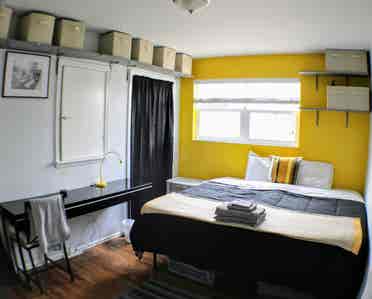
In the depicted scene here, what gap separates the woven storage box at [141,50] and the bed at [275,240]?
5.33ft

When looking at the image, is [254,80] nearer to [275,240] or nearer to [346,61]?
[346,61]

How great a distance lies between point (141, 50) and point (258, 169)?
2082 millimetres

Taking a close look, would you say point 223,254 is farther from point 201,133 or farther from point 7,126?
point 201,133

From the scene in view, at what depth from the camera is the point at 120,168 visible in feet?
13.2

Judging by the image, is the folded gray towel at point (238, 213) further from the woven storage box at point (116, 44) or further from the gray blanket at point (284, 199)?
the woven storage box at point (116, 44)

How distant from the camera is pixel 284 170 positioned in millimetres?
4051

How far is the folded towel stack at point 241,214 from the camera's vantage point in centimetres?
253

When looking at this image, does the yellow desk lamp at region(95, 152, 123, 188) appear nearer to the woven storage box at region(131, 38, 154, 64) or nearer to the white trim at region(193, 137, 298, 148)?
the woven storage box at region(131, 38, 154, 64)

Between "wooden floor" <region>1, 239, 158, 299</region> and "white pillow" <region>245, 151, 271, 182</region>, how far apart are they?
1691 mm

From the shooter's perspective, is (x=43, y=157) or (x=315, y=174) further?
(x=315, y=174)

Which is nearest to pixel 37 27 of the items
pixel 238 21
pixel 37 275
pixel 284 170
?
pixel 238 21

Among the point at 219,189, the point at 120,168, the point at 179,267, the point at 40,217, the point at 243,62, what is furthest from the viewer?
the point at 243,62

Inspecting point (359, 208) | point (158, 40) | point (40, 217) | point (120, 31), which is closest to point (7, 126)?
point (40, 217)

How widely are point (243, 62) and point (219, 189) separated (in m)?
A: 1.94
